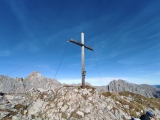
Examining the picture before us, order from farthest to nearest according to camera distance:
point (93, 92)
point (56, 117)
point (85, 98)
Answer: point (93, 92), point (85, 98), point (56, 117)

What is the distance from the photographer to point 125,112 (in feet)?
64.1

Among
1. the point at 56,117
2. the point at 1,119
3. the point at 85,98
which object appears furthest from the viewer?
the point at 85,98

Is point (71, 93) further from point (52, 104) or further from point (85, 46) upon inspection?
point (85, 46)

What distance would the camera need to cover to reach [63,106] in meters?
17.5

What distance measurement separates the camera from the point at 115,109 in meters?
19.2

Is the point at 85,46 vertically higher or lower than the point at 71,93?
higher

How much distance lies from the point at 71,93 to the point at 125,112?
9.90m

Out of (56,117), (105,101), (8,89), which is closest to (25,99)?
(56,117)

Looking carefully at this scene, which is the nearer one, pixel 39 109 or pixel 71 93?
pixel 39 109

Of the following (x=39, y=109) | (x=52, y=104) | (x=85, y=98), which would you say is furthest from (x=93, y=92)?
(x=39, y=109)

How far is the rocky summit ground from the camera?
15922 millimetres

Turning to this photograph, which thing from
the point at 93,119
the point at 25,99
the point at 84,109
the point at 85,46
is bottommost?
the point at 93,119

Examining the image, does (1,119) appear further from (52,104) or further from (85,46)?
(85,46)

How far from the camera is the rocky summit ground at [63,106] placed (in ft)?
52.2
